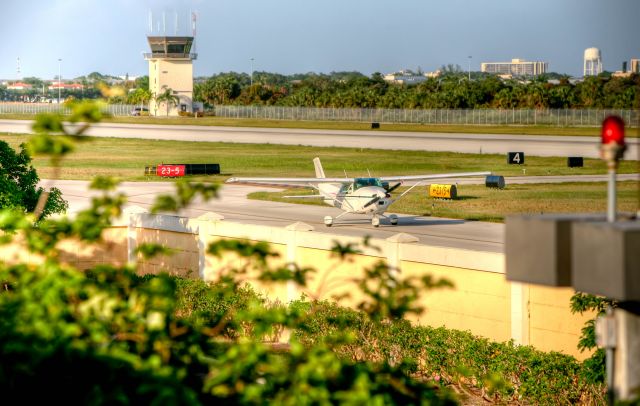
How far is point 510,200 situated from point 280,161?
109ft

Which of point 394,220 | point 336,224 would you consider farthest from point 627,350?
point 336,224

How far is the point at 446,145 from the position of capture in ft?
309

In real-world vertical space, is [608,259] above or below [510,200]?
above

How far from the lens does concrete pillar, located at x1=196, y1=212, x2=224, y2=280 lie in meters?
25.2

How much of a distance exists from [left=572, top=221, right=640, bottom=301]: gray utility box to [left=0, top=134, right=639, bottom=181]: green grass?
57.6 meters

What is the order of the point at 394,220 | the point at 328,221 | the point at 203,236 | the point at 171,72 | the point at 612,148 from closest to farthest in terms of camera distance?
the point at 612,148
the point at 203,236
the point at 328,221
the point at 394,220
the point at 171,72

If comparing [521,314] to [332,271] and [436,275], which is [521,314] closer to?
[436,275]

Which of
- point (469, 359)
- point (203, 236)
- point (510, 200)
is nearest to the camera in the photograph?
point (469, 359)

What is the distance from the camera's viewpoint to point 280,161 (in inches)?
3270

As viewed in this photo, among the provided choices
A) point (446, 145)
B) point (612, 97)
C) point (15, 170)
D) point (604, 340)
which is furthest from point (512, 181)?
point (612, 97)

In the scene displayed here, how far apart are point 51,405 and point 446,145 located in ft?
288

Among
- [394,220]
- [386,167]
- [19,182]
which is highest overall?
[19,182]

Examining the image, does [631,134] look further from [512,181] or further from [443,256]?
[443,256]

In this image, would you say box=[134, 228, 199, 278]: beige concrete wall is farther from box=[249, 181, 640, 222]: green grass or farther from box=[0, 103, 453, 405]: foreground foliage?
box=[249, 181, 640, 222]: green grass
